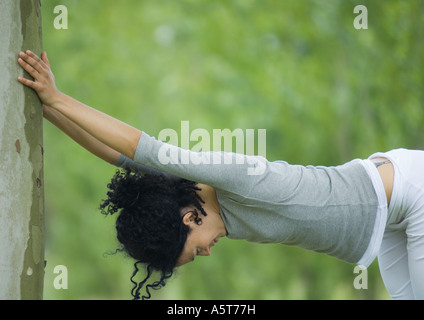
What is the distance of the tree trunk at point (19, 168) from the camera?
8.73 ft

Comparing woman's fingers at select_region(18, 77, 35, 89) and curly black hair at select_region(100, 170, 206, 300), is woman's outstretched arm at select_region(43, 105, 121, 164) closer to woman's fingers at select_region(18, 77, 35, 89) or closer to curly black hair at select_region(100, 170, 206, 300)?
curly black hair at select_region(100, 170, 206, 300)

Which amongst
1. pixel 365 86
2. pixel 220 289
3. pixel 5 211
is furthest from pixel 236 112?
pixel 5 211

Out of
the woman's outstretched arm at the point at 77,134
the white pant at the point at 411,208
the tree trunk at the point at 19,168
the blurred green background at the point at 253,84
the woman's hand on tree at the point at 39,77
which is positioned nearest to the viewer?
the tree trunk at the point at 19,168

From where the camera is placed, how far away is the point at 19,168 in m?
2.71

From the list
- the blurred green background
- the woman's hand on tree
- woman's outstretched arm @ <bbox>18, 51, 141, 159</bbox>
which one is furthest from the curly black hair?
the blurred green background

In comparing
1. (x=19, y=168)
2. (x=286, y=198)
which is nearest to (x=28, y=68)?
(x=19, y=168)

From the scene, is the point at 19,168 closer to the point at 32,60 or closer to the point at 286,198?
the point at 32,60

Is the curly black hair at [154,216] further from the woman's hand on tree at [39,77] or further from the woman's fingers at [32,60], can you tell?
the woman's fingers at [32,60]

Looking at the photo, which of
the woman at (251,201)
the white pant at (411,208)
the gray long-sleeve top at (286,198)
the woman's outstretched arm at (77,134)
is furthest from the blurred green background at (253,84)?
the woman's outstretched arm at (77,134)

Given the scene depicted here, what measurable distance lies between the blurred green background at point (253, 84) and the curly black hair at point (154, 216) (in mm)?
5046

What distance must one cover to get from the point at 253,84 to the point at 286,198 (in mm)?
6438

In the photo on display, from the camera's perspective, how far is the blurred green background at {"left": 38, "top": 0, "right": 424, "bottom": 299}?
309 inches

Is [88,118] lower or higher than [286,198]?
higher
